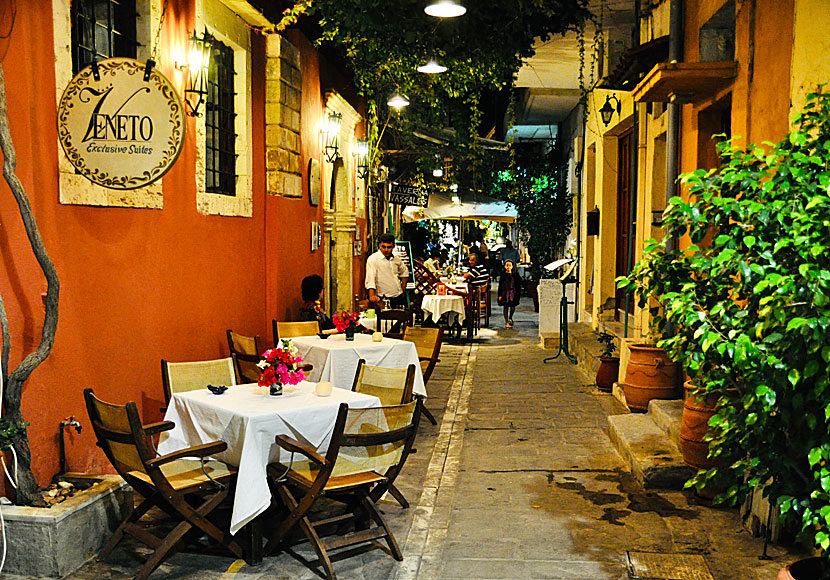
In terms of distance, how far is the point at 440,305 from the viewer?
43.7 feet

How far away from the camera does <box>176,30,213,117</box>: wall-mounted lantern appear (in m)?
6.23

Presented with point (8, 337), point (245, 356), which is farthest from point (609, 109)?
point (8, 337)

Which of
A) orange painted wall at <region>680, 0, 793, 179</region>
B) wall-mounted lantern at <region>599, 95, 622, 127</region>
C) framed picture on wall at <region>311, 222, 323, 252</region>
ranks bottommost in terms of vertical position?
framed picture on wall at <region>311, 222, 323, 252</region>

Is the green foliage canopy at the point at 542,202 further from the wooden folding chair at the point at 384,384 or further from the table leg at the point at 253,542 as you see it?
the table leg at the point at 253,542

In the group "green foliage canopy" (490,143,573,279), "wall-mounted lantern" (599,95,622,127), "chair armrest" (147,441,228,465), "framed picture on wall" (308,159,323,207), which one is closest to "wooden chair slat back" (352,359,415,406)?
"chair armrest" (147,441,228,465)

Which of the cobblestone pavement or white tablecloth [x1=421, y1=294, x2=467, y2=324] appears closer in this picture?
the cobblestone pavement

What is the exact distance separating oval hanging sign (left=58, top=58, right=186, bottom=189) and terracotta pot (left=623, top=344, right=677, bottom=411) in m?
4.56

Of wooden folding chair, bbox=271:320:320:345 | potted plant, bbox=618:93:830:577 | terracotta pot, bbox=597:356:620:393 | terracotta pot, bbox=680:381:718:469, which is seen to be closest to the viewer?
potted plant, bbox=618:93:830:577

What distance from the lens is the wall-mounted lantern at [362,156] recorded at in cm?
1283

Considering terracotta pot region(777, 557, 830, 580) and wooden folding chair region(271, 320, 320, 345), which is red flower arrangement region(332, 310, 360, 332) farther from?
terracotta pot region(777, 557, 830, 580)

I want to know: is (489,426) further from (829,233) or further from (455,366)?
(829,233)

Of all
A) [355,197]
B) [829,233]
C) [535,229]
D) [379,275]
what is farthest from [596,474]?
[535,229]

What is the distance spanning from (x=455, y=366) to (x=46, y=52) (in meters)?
7.83

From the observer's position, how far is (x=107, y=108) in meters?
4.19
